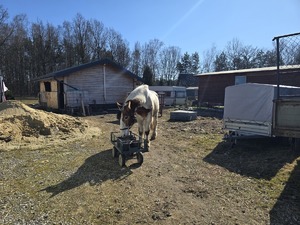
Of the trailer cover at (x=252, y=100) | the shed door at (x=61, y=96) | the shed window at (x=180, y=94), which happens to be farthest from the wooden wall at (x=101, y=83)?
the trailer cover at (x=252, y=100)

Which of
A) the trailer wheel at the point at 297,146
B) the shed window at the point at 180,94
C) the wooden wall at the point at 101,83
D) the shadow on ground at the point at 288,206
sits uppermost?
the wooden wall at the point at 101,83

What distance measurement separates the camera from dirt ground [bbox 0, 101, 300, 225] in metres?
4.25

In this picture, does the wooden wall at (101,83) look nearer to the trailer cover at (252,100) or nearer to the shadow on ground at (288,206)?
the trailer cover at (252,100)

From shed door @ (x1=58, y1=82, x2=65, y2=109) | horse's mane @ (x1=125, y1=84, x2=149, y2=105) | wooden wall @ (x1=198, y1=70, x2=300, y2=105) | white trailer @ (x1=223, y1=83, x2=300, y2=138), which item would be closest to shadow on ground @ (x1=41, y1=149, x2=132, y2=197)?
horse's mane @ (x1=125, y1=84, x2=149, y2=105)

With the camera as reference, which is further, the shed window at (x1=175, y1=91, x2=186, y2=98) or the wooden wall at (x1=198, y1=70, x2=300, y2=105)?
the shed window at (x1=175, y1=91, x2=186, y2=98)

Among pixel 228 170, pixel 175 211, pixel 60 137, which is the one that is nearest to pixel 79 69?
pixel 60 137

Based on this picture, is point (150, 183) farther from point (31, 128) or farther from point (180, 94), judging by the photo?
point (180, 94)

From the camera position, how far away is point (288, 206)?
458cm

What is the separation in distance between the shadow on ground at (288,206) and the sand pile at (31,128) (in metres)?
7.94

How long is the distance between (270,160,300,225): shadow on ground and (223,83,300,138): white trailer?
2.93 m

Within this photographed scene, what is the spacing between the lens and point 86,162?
7.28 meters

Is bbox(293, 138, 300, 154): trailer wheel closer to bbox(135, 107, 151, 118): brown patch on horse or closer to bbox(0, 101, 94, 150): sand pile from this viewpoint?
bbox(135, 107, 151, 118): brown patch on horse

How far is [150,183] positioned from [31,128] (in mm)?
7256

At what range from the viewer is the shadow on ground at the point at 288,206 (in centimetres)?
411
